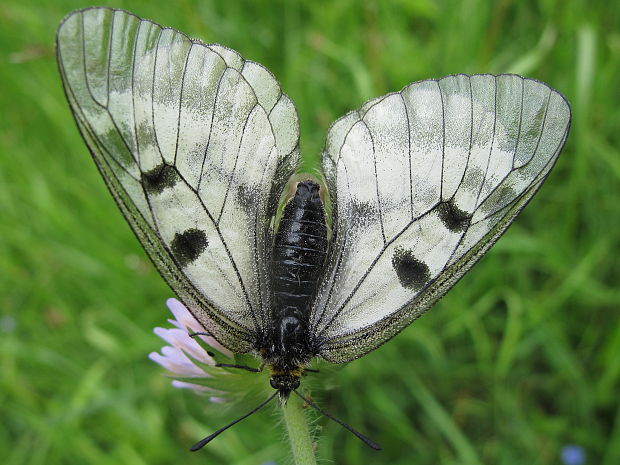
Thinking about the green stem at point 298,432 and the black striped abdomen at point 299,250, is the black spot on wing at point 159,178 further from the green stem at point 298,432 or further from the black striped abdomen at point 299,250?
the green stem at point 298,432

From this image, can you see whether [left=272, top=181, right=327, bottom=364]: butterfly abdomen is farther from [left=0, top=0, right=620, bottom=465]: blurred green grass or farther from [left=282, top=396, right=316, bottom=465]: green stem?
[left=0, top=0, right=620, bottom=465]: blurred green grass

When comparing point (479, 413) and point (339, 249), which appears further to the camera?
point (479, 413)

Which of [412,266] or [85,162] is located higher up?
[85,162]

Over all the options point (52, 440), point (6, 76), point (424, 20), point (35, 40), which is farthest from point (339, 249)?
point (6, 76)

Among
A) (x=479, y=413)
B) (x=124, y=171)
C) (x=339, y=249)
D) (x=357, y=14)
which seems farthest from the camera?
(x=357, y=14)

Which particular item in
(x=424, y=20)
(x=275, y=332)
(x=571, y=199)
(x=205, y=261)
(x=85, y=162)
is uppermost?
(x=424, y=20)

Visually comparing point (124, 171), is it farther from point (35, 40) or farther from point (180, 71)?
point (35, 40)
